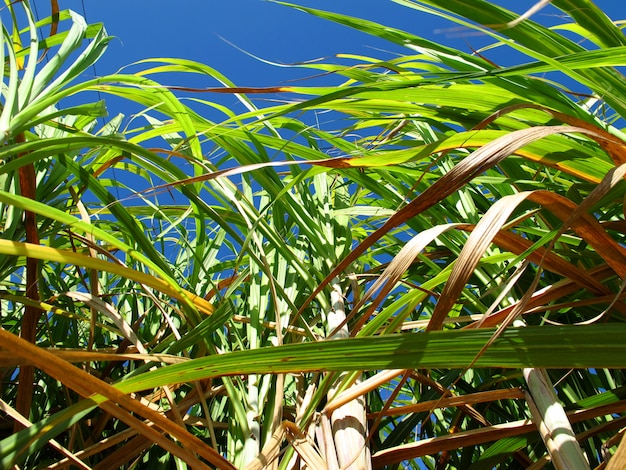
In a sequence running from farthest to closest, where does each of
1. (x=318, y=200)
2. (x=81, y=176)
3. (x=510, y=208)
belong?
(x=318, y=200), (x=81, y=176), (x=510, y=208)

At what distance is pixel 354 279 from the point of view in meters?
0.75

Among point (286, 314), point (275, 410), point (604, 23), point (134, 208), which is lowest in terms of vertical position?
point (275, 410)

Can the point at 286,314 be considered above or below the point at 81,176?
below

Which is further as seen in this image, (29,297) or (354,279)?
(354,279)

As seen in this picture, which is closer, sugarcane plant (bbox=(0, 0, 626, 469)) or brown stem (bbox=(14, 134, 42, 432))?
sugarcane plant (bbox=(0, 0, 626, 469))

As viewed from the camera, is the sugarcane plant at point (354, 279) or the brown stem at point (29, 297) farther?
the brown stem at point (29, 297)

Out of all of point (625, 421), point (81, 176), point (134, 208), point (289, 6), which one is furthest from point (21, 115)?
point (625, 421)

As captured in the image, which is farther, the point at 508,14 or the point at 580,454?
the point at 508,14

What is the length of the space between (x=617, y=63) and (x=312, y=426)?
1.25 feet

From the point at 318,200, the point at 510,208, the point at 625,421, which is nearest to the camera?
the point at 510,208

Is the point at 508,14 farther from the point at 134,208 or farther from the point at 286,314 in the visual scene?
the point at 134,208

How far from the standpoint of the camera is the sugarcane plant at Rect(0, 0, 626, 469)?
1.24 feet

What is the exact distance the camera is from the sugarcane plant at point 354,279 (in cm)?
38

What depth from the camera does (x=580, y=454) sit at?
16.1 inches
